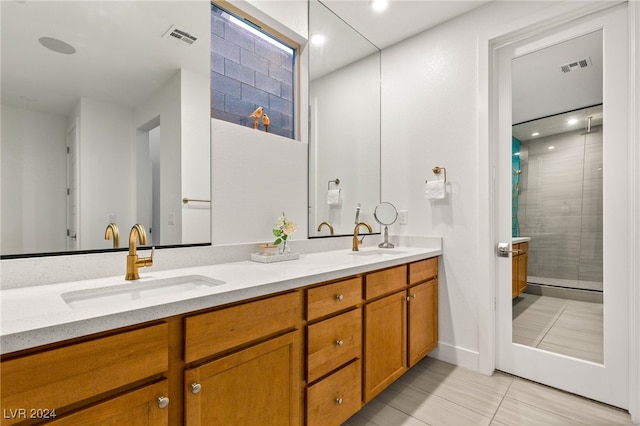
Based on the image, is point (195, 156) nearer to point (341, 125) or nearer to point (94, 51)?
point (94, 51)

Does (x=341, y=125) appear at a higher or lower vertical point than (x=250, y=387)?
higher

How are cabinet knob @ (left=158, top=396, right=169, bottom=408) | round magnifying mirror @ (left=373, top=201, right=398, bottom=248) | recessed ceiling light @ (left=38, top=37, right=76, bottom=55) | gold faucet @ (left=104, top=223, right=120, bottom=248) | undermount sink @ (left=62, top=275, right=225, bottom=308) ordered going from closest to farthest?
1. cabinet knob @ (left=158, top=396, right=169, bottom=408)
2. undermount sink @ (left=62, top=275, right=225, bottom=308)
3. recessed ceiling light @ (left=38, top=37, right=76, bottom=55)
4. gold faucet @ (left=104, top=223, right=120, bottom=248)
5. round magnifying mirror @ (left=373, top=201, right=398, bottom=248)

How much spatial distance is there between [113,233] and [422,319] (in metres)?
1.93

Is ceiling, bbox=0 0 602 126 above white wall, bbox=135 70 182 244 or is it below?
above

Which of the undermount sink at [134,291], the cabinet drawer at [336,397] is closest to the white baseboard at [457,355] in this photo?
the cabinet drawer at [336,397]

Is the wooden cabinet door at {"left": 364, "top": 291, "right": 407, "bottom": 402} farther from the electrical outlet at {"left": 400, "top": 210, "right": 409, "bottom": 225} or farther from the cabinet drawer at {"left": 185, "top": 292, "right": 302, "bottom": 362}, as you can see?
the electrical outlet at {"left": 400, "top": 210, "right": 409, "bottom": 225}

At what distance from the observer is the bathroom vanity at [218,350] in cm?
68

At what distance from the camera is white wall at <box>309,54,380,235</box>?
7.36 ft

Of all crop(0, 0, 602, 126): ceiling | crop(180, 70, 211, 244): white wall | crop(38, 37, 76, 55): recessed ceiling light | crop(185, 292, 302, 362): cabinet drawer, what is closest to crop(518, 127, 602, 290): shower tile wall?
crop(0, 0, 602, 126): ceiling

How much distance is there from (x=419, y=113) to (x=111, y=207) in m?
2.27

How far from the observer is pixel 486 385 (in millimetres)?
1970

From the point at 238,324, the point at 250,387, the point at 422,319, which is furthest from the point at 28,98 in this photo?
the point at 422,319

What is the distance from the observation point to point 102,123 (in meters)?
1.29

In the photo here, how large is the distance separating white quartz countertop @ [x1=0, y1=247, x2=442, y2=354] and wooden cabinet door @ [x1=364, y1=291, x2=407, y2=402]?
0.96 feet
